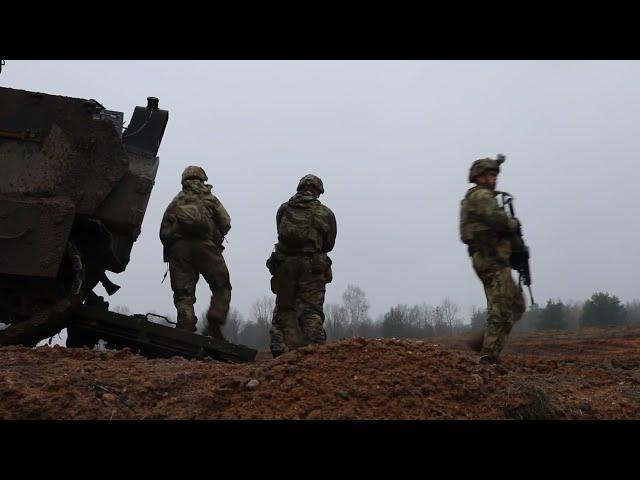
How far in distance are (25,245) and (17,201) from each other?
0.42 m

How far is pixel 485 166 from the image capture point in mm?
6043

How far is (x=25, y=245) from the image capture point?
264 inches

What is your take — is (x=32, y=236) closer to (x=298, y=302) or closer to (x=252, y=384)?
(x=298, y=302)

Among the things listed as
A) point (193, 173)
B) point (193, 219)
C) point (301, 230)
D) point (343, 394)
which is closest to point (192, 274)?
point (193, 219)

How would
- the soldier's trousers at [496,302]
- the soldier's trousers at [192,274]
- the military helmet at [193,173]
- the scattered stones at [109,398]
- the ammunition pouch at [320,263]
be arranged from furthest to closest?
the military helmet at [193,173], the soldier's trousers at [192,274], the ammunition pouch at [320,263], the soldier's trousers at [496,302], the scattered stones at [109,398]

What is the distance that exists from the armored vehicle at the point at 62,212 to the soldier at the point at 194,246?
0.59m

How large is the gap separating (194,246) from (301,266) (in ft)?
4.48

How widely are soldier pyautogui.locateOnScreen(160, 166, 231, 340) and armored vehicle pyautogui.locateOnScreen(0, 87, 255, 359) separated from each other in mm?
590

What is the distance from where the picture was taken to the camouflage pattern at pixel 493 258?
581 cm

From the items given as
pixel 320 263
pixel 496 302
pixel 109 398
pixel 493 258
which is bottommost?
pixel 109 398

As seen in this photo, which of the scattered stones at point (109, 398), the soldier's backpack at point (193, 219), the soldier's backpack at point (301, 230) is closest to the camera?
the scattered stones at point (109, 398)

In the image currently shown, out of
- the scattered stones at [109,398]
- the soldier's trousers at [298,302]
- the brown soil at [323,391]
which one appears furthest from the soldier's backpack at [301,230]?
the scattered stones at [109,398]

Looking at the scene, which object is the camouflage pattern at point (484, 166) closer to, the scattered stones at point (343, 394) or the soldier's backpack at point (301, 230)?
the soldier's backpack at point (301, 230)

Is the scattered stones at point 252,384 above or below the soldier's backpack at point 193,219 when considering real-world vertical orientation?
below
